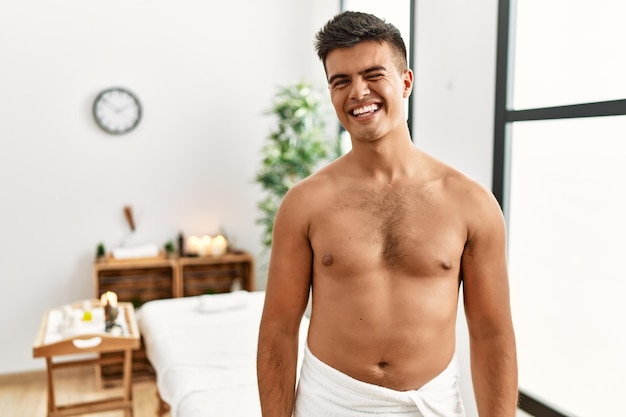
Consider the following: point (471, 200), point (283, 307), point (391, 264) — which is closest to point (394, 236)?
point (391, 264)

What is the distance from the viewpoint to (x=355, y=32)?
1321mm

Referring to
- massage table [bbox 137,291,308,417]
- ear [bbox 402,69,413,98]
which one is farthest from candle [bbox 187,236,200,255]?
ear [bbox 402,69,413,98]

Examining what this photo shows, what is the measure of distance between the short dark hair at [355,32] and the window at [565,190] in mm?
1081

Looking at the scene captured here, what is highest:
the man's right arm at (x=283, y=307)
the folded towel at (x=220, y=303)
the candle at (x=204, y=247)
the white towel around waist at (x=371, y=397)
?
the man's right arm at (x=283, y=307)

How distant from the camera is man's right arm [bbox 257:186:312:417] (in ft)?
4.82

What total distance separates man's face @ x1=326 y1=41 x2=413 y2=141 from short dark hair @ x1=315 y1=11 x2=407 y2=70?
0.01m

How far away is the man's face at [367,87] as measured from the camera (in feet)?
4.37

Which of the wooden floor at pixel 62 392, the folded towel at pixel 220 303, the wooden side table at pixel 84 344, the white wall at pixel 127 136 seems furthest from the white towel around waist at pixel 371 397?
the white wall at pixel 127 136

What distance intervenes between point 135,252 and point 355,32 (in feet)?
10.1

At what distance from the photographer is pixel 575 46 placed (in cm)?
229

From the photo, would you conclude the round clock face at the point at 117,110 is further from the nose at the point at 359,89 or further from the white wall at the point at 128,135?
the nose at the point at 359,89

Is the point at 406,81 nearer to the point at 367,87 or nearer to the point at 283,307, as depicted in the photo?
the point at 367,87

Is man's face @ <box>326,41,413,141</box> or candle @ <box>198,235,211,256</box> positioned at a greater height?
man's face @ <box>326,41,413,141</box>

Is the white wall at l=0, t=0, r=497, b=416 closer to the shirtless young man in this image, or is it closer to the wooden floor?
the wooden floor
